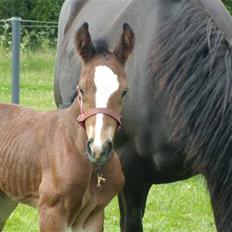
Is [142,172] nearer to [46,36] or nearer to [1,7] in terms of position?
[46,36]

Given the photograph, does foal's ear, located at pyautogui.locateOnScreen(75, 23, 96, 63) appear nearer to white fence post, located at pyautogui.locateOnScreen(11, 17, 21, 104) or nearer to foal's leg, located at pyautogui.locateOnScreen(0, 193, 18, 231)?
foal's leg, located at pyautogui.locateOnScreen(0, 193, 18, 231)

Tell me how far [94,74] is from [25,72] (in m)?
12.1

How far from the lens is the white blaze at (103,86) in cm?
298

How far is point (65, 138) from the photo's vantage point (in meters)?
3.45

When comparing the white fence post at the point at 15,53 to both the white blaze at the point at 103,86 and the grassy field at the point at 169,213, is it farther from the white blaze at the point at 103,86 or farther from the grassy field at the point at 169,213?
the white blaze at the point at 103,86

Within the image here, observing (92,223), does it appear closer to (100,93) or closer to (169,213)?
(100,93)

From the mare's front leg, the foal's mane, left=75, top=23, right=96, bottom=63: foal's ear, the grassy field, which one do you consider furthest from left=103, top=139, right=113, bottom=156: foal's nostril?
the grassy field

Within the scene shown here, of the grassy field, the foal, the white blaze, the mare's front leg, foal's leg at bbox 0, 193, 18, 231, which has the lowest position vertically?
the grassy field

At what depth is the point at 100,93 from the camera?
3.02 m

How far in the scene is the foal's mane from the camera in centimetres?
291

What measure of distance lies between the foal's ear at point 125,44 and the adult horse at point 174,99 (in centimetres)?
16

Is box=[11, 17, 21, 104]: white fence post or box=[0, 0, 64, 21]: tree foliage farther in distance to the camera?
box=[0, 0, 64, 21]: tree foliage

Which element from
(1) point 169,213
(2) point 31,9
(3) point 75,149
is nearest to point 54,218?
(3) point 75,149

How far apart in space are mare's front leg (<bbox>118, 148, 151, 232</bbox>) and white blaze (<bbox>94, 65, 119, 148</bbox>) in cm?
84
